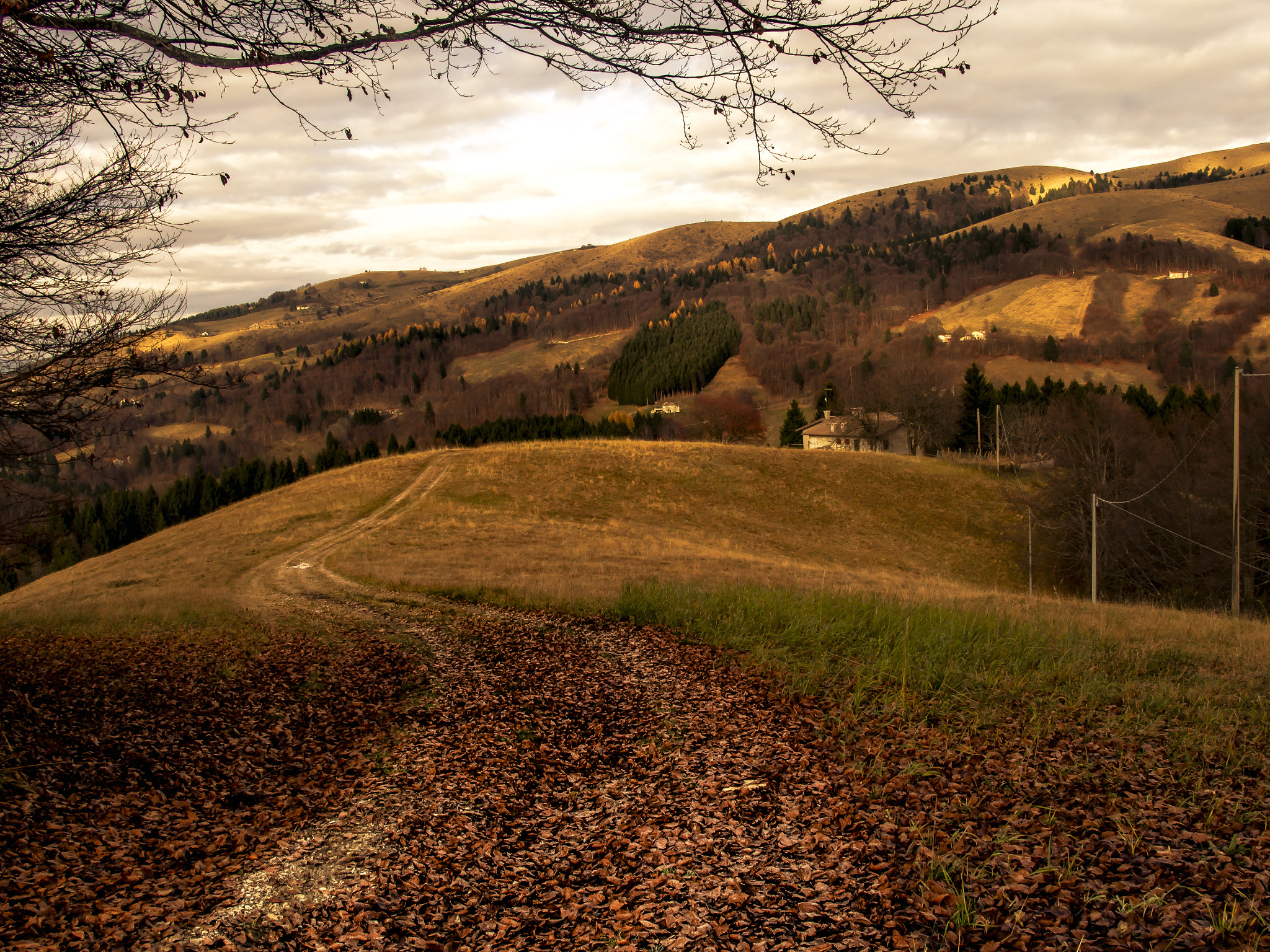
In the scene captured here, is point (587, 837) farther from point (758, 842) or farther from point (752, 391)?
point (752, 391)

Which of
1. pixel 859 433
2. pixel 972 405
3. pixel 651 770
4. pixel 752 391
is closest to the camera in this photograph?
pixel 651 770

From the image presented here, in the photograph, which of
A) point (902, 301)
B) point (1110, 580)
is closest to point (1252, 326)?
point (902, 301)

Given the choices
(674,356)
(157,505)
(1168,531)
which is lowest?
(157,505)

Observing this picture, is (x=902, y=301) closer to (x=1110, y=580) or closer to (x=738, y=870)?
(x=1110, y=580)

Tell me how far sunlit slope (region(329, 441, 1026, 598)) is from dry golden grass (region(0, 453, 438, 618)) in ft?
13.0

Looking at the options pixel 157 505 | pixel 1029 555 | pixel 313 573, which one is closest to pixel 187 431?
pixel 157 505

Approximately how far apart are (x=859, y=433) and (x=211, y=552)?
69053 millimetres

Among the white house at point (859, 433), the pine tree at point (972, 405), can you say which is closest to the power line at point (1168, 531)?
the pine tree at point (972, 405)

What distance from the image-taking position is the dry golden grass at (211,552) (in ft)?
56.2

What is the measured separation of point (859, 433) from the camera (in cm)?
8406

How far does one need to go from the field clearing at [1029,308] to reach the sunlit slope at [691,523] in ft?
348

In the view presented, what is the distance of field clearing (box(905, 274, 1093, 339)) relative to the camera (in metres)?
146

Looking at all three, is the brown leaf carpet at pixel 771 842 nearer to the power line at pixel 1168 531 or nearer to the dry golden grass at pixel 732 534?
the dry golden grass at pixel 732 534

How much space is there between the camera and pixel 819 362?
14525 centimetres
